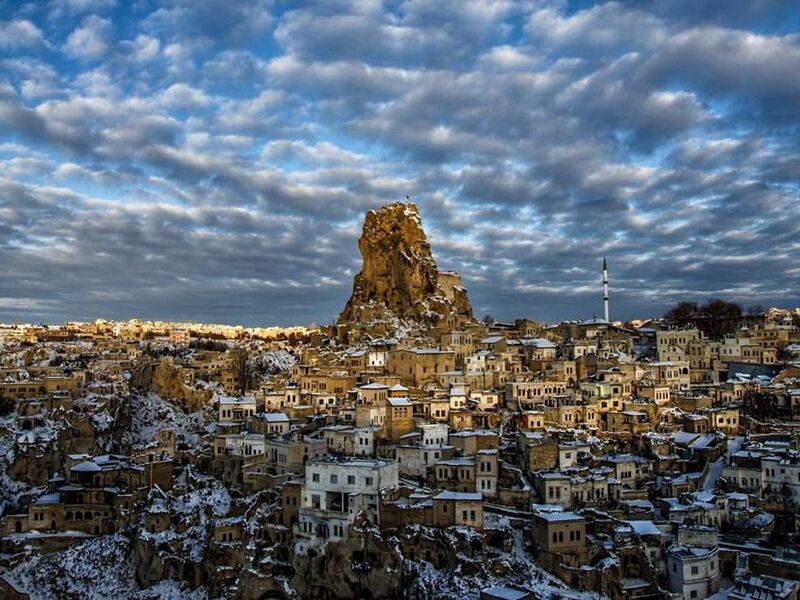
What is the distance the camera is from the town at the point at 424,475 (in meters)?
36.4

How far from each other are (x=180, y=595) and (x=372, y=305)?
146 ft

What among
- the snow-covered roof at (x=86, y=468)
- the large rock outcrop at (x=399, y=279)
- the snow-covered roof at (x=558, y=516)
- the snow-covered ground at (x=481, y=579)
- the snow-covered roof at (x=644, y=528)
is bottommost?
Answer: the snow-covered ground at (x=481, y=579)

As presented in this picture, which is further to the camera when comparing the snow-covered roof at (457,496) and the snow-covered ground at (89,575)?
the snow-covered ground at (89,575)

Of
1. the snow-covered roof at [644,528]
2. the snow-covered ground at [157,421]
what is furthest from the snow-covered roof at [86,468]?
the snow-covered roof at [644,528]

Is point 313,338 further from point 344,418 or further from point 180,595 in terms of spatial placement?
point 180,595

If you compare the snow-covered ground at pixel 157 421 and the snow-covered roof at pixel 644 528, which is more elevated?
the snow-covered ground at pixel 157 421

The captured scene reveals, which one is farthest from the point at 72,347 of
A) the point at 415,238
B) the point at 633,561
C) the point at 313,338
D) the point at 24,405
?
the point at 633,561

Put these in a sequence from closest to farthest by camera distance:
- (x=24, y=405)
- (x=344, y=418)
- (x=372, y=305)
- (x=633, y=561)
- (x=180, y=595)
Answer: (x=633, y=561) < (x=180, y=595) < (x=344, y=418) < (x=24, y=405) < (x=372, y=305)

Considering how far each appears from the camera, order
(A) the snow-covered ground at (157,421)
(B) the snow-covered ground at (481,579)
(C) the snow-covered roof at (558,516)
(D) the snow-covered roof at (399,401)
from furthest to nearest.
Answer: (A) the snow-covered ground at (157,421)
(D) the snow-covered roof at (399,401)
(C) the snow-covered roof at (558,516)
(B) the snow-covered ground at (481,579)

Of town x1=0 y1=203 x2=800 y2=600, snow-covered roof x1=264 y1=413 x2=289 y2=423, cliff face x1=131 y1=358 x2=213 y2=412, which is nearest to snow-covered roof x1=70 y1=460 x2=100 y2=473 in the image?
town x1=0 y1=203 x2=800 y2=600

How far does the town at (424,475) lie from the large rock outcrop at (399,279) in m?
11.7

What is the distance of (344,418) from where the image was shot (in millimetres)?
51844

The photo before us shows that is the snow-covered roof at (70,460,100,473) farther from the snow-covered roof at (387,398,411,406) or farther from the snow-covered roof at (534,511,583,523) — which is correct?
the snow-covered roof at (534,511,583,523)

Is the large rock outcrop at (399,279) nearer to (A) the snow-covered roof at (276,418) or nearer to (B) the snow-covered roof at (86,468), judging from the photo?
(A) the snow-covered roof at (276,418)
